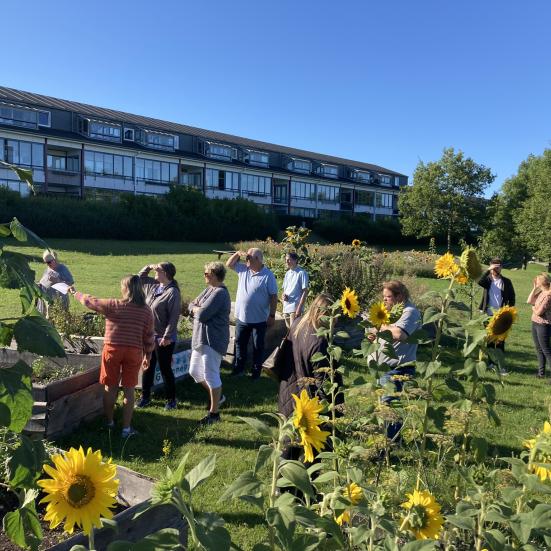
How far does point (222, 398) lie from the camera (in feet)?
22.5

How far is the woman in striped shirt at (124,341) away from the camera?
18.2 feet

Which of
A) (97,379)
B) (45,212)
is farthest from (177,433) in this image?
(45,212)

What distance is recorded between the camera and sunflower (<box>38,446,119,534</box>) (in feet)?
4.61

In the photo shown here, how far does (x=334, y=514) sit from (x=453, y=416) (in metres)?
0.64

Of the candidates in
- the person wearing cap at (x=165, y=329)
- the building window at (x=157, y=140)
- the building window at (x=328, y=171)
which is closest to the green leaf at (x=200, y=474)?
the person wearing cap at (x=165, y=329)

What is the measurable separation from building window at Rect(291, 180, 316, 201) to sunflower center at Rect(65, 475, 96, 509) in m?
62.4

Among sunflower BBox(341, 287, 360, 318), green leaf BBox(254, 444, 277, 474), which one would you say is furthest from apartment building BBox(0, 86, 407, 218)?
green leaf BBox(254, 444, 277, 474)

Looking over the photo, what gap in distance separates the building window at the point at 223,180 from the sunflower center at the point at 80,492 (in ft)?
178

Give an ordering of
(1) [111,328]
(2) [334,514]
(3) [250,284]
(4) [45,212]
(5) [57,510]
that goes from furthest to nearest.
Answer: (4) [45,212]
(3) [250,284]
(1) [111,328]
(2) [334,514]
(5) [57,510]

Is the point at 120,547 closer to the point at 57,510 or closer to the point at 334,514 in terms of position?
the point at 57,510

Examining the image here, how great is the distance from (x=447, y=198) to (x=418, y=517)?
184 feet

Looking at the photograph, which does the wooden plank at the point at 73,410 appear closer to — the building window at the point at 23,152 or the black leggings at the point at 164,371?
the black leggings at the point at 164,371

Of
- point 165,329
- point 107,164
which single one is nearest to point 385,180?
point 107,164

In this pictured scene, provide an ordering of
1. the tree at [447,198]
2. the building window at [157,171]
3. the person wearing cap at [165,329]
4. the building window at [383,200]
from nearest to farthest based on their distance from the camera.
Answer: the person wearing cap at [165,329], the building window at [157,171], the tree at [447,198], the building window at [383,200]
